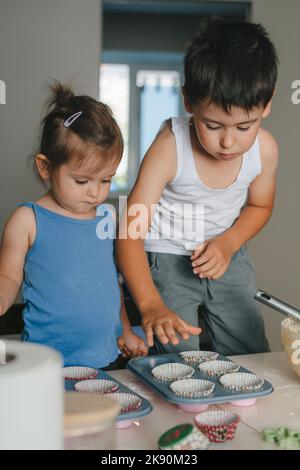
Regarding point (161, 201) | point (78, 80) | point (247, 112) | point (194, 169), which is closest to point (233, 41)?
point (247, 112)

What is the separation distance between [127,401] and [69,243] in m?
0.48

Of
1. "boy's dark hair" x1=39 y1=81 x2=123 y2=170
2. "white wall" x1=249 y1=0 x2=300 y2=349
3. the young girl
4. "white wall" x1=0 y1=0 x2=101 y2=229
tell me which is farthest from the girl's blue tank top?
"white wall" x1=249 y1=0 x2=300 y2=349

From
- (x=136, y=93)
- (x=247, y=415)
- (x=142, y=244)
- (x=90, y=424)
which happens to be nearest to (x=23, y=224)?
(x=142, y=244)

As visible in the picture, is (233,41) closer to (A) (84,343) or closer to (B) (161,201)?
(B) (161,201)

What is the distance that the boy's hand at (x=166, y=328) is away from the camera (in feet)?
3.92

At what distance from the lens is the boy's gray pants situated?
1.78 meters

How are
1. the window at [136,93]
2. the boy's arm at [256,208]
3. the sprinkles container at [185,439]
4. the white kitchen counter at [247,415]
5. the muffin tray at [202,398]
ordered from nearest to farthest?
the sprinkles container at [185,439], the white kitchen counter at [247,415], the muffin tray at [202,398], the boy's arm at [256,208], the window at [136,93]

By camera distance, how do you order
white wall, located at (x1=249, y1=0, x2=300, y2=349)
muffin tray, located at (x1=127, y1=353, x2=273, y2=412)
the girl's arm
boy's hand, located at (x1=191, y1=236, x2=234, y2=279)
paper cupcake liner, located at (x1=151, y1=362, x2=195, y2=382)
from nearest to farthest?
muffin tray, located at (x1=127, y1=353, x2=273, y2=412) < paper cupcake liner, located at (x1=151, y1=362, x2=195, y2=382) < the girl's arm < boy's hand, located at (x1=191, y1=236, x2=234, y2=279) < white wall, located at (x1=249, y1=0, x2=300, y2=349)

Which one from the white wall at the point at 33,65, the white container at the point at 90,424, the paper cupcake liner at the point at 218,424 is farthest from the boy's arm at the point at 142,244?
the white wall at the point at 33,65

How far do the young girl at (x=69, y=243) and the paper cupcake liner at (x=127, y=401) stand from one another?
365 mm

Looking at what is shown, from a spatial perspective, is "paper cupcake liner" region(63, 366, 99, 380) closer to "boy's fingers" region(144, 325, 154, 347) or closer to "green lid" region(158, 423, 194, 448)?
"boy's fingers" region(144, 325, 154, 347)

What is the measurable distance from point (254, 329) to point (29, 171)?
6.05 ft

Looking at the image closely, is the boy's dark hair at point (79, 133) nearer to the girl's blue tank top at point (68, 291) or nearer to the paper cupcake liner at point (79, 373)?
the girl's blue tank top at point (68, 291)

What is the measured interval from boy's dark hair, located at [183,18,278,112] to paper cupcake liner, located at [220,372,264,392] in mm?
551
